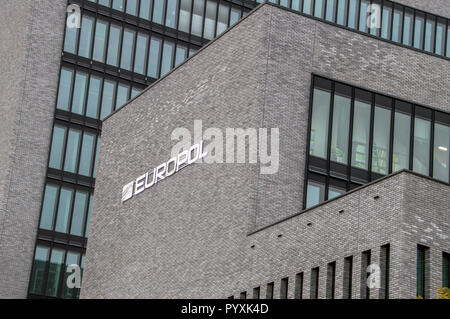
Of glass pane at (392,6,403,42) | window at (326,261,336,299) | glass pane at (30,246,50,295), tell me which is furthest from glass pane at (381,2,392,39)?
window at (326,261,336,299)

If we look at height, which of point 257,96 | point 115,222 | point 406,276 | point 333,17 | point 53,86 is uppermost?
point 333,17

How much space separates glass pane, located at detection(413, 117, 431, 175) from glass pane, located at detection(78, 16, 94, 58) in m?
35.8

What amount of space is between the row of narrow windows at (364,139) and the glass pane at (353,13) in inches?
1236

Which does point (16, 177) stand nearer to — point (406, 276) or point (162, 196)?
point (162, 196)

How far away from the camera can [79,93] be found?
73.7 meters

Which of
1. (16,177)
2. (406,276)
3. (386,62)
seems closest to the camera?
(406,276)

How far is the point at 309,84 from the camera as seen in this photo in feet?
138

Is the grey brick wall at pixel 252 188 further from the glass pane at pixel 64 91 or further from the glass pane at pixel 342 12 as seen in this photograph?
the glass pane at pixel 342 12

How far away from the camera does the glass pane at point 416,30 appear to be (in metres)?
71.0

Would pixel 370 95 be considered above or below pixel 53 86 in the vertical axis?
below

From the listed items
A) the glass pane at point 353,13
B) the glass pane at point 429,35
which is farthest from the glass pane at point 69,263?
the glass pane at point 429,35

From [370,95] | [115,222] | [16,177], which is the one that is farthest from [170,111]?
[16,177]

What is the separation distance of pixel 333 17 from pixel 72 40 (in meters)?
17.1

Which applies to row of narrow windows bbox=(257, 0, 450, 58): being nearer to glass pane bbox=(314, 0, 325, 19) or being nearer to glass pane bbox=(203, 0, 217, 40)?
glass pane bbox=(314, 0, 325, 19)
